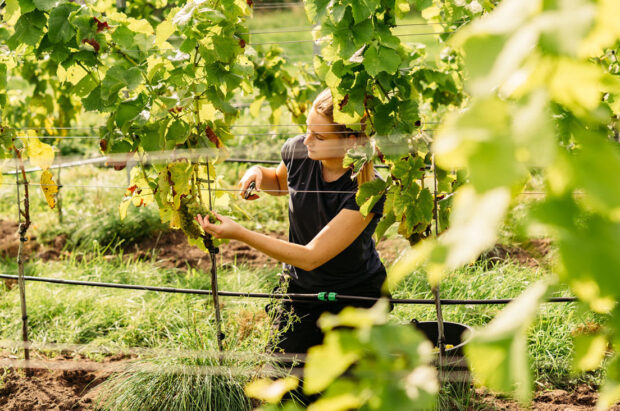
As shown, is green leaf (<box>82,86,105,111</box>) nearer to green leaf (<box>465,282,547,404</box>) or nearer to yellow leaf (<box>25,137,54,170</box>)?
yellow leaf (<box>25,137,54,170</box>)

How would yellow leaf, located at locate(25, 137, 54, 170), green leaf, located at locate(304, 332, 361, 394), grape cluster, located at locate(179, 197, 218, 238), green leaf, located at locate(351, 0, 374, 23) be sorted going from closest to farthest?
green leaf, located at locate(304, 332, 361, 394) → green leaf, located at locate(351, 0, 374, 23) → grape cluster, located at locate(179, 197, 218, 238) → yellow leaf, located at locate(25, 137, 54, 170)

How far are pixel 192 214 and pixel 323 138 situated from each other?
571 mm

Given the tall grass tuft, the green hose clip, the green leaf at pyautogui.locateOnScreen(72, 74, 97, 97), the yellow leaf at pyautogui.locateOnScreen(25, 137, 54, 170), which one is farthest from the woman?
the yellow leaf at pyautogui.locateOnScreen(25, 137, 54, 170)

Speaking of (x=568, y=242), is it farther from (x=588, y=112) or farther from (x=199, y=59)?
(x=199, y=59)

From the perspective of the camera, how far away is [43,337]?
3061 millimetres

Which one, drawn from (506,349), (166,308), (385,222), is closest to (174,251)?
(166,308)

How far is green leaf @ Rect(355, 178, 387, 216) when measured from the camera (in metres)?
2.08

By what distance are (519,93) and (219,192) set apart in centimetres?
205

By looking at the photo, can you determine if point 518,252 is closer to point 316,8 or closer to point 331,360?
point 316,8

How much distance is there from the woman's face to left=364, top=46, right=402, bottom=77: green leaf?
0.40 meters

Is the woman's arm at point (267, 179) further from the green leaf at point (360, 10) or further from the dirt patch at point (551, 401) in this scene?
the dirt patch at point (551, 401)

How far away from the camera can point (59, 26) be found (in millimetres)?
→ 2139

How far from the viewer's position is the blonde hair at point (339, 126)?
225 cm

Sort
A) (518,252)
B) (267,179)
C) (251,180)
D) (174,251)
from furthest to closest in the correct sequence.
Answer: (174,251) < (518,252) < (267,179) < (251,180)
